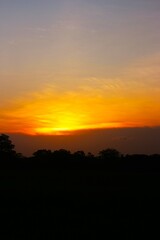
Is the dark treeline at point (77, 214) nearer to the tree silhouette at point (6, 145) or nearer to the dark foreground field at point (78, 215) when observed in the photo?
the dark foreground field at point (78, 215)

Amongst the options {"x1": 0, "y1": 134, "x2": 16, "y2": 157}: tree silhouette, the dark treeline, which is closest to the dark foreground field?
the dark treeline

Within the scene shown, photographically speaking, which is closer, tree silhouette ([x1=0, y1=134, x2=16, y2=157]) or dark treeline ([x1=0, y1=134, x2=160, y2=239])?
dark treeline ([x1=0, y1=134, x2=160, y2=239])

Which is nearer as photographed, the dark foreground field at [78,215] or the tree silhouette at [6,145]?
the dark foreground field at [78,215]

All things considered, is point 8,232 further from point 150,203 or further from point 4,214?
point 150,203

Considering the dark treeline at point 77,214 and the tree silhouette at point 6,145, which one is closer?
the dark treeline at point 77,214

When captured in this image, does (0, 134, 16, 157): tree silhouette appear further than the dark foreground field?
Yes

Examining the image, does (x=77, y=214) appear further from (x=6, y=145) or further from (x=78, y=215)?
(x=6, y=145)

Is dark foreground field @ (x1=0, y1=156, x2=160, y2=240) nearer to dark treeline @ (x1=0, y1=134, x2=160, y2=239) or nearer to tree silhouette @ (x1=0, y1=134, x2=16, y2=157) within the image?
dark treeline @ (x1=0, y1=134, x2=160, y2=239)

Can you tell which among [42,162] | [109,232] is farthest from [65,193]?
[42,162]

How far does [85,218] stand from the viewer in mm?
15781

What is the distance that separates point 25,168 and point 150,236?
39.2 m

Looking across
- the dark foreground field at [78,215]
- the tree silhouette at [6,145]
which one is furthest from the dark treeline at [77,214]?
the tree silhouette at [6,145]

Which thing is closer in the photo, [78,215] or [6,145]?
[78,215]

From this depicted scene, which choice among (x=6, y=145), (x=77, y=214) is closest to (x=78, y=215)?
(x=77, y=214)
